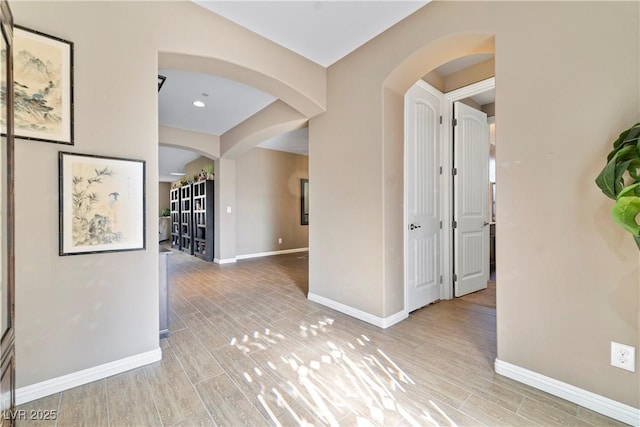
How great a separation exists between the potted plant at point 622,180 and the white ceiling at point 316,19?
175cm

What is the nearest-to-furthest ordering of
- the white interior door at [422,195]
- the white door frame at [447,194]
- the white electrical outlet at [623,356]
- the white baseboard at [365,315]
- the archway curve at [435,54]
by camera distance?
1. the white electrical outlet at [623,356]
2. the archway curve at [435,54]
3. the white baseboard at [365,315]
4. the white interior door at [422,195]
5. the white door frame at [447,194]

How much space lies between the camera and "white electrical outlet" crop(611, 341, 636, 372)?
1297 mm

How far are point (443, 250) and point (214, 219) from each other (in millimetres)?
4703

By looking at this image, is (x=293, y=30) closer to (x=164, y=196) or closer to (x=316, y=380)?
(x=316, y=380)

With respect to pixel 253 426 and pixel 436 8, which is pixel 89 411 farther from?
pixel 436 8

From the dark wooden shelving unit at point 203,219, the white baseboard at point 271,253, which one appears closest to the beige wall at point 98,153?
the dark wooden shelving unit at point 203,219

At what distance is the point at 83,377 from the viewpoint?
1626mm

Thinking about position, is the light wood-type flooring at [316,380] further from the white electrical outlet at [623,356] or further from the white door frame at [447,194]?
the white door frame at [447,194]

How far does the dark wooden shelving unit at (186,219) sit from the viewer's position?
683cm

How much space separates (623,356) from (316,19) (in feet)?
10.1

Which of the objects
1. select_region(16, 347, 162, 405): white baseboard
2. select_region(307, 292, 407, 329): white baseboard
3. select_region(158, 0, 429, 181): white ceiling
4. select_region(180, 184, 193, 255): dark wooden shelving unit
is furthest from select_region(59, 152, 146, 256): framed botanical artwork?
select_region(180, 184, 193, 255): dark wooden shelving unit

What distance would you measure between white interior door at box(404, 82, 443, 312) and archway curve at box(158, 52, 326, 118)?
3.64 feet

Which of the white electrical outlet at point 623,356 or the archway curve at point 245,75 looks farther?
the archway curve at point 245,75

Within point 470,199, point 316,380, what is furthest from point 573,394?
point 470,199
